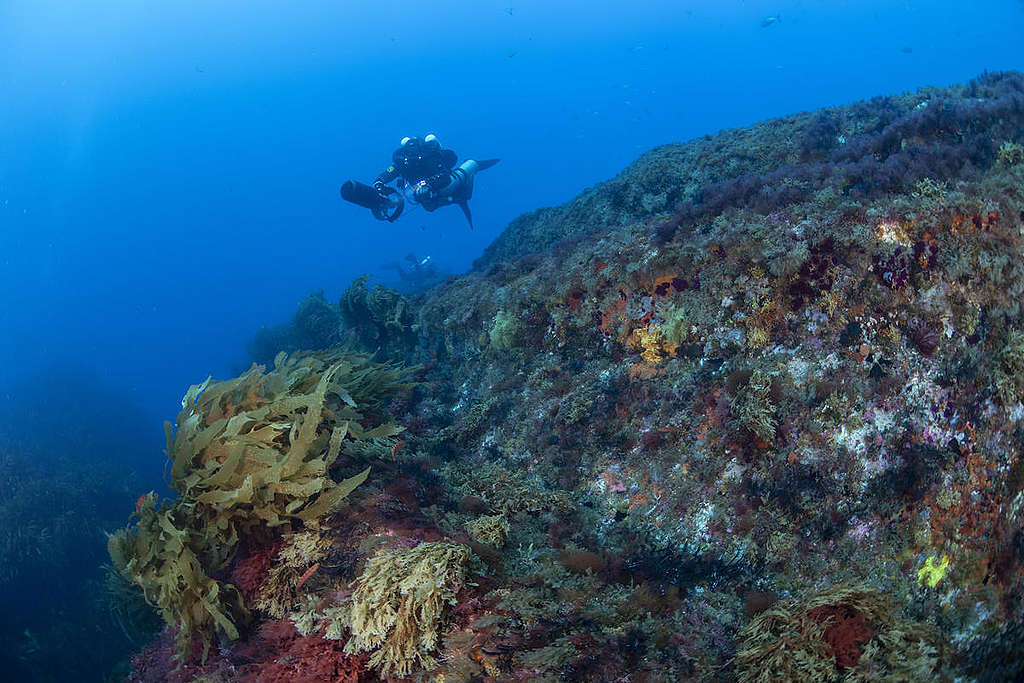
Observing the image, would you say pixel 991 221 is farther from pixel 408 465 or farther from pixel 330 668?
pixel 330 668

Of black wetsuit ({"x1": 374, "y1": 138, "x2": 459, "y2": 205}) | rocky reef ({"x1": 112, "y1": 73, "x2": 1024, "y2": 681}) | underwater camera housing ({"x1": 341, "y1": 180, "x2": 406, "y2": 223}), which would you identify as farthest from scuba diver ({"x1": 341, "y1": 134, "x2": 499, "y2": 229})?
rocky reef ({"x1": 112, "y1": 73, "x2": 1024, "y2": 681})

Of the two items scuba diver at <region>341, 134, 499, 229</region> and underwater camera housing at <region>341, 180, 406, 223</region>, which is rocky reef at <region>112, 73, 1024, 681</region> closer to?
underwater camera housing at <region>341, 180, 406, 223</region>

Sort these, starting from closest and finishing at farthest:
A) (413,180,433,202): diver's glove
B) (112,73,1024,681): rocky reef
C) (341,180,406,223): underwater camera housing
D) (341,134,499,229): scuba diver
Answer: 1. (112,73,1024,681): rocky reef
2. (341,180,406,223): underwater camera housing
3. (413,180,433,202): diver's glove
4. (341,134,499,229): scuba diver

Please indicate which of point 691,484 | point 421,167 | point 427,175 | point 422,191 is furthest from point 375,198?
point 691,484

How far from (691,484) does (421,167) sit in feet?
51.9

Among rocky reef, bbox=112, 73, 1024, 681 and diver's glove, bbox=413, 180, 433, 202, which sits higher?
diver's glove, bbox=413, 180, 433, 202

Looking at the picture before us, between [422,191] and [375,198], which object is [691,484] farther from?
[422,191]

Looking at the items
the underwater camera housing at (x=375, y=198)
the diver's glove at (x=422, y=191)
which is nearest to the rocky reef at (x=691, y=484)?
the underwater camera housing at (x=375, y=198)

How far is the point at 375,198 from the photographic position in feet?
49.1

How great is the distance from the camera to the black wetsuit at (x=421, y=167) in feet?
55.9

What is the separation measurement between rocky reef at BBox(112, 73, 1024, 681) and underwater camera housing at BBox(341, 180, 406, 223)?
9.89 meters

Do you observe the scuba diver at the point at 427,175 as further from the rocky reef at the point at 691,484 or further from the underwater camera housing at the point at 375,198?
the rocky reef at the point at 691,484

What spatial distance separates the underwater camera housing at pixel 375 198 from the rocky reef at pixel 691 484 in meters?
9.89

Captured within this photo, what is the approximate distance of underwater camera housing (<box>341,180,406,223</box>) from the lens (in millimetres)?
14406
